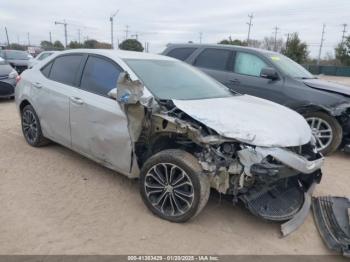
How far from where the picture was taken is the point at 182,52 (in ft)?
25.6

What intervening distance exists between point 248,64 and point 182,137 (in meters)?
3.87

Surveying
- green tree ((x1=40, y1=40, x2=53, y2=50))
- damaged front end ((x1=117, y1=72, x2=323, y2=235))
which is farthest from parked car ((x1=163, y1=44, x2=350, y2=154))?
green tree ((x1=40, y1=40, x2=53, y2=50))

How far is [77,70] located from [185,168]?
228cm

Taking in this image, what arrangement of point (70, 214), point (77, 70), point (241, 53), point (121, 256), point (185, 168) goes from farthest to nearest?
point (241, 53)
point (77, 70)
point (70, 214)
point (185, 168)
point (121, 256)

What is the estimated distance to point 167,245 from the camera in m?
3.11

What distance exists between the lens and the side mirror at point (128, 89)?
3514 mm

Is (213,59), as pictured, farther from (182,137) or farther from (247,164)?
(247,164)

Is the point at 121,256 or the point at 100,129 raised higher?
the point at 100,129

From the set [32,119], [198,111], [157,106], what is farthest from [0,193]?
[198,111]

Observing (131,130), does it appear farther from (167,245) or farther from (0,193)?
(0,193)

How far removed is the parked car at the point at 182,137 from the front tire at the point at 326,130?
200cm

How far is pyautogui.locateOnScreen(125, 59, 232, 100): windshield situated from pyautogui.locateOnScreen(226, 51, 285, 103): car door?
1928 millimetres

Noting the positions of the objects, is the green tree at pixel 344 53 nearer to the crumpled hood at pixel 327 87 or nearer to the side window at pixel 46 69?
the crumpled hood at pixel 327 87

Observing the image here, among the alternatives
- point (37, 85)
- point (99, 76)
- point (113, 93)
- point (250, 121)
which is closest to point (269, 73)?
point (250, 121)
